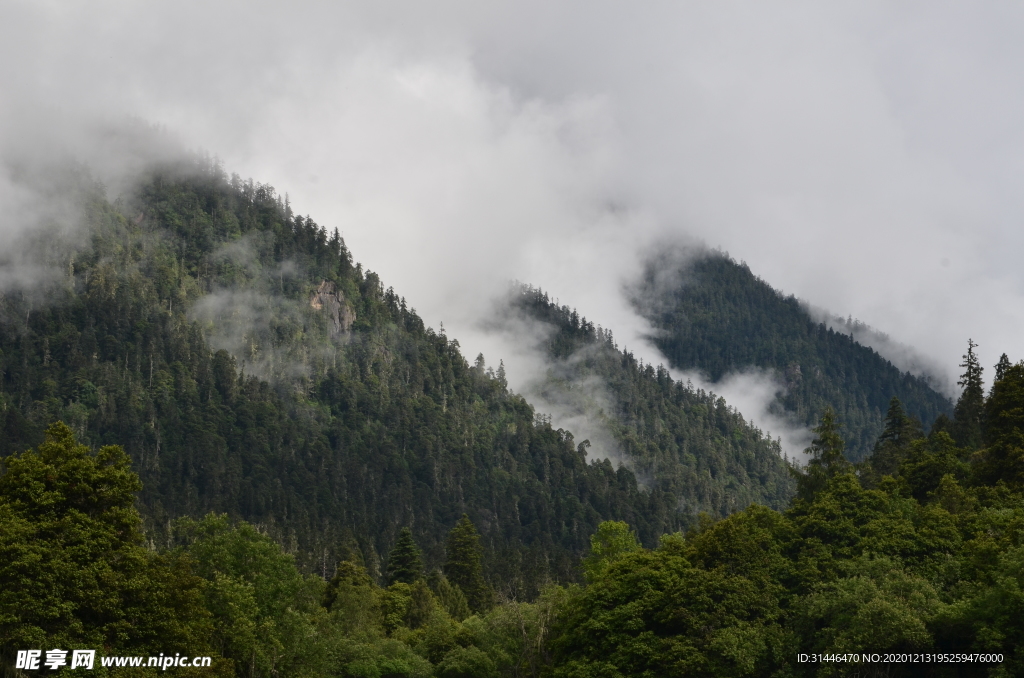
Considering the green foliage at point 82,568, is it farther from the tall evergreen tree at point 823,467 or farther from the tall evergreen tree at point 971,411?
the tall evergreen tree at point 971,411

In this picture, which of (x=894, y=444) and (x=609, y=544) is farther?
(x=894, y=444)

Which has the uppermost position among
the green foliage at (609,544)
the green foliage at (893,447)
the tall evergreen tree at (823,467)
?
the green foliage at (893,447)

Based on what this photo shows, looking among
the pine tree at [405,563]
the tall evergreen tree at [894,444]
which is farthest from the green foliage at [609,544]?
the pine tree at [405,563]

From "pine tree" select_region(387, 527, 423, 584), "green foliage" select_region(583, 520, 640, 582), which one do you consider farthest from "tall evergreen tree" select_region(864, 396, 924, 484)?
"pine tree" select_region(387, 527, 423, 584)


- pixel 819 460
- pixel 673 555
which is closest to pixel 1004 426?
pixel 819 460

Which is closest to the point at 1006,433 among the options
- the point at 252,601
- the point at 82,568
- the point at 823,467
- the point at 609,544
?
the point at 823,467

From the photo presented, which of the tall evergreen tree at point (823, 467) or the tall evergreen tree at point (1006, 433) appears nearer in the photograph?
the tall evergreen tree at point (1006, 433)

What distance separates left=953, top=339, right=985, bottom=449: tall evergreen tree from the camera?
122 metres

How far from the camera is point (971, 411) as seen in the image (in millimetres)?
127375

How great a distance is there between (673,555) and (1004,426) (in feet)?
105

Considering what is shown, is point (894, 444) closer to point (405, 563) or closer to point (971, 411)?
point (971, 411)

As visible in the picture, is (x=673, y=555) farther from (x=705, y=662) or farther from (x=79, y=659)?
(x=79, y=659)

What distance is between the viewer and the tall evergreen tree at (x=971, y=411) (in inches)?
4808

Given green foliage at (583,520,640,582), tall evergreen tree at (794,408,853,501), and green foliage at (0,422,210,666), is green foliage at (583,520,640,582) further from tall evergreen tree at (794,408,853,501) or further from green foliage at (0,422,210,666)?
green foliage at (0,422,210,666)
